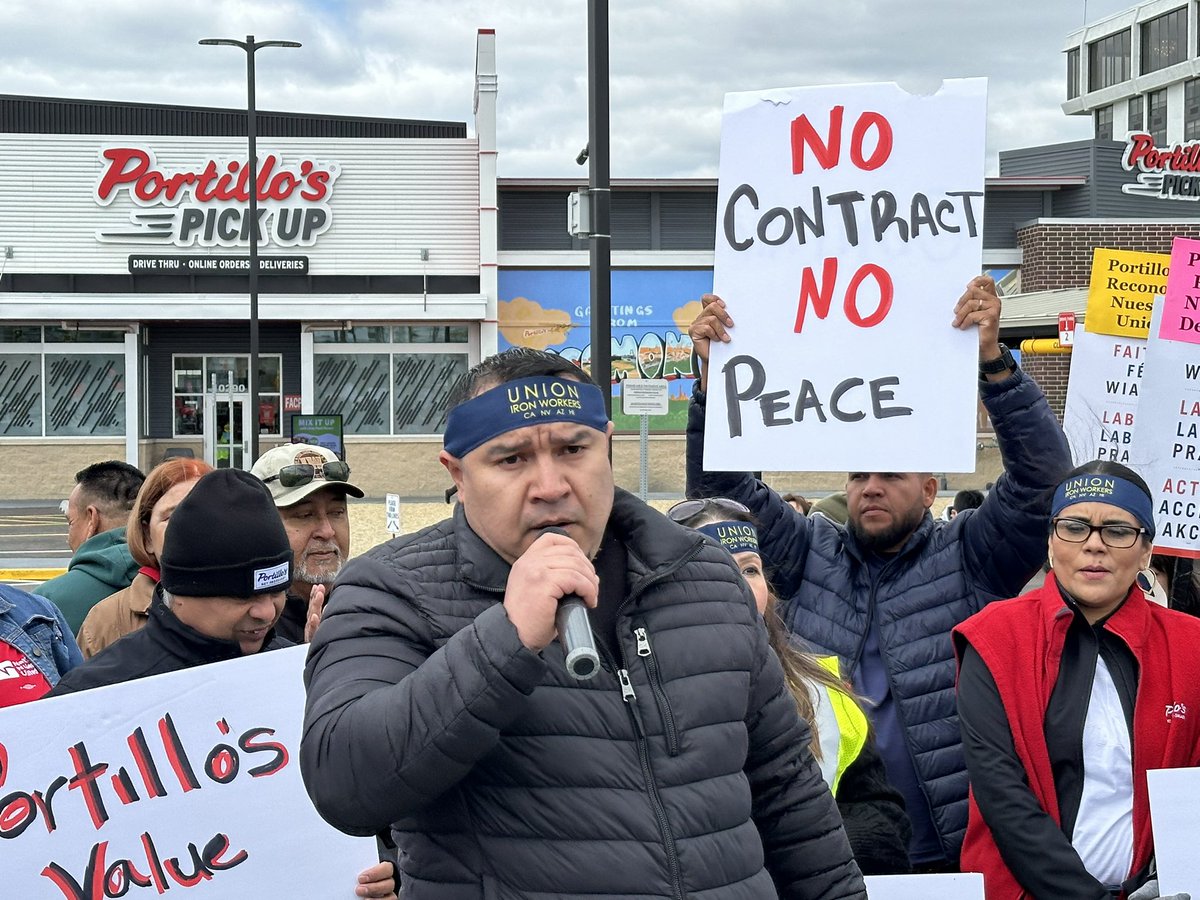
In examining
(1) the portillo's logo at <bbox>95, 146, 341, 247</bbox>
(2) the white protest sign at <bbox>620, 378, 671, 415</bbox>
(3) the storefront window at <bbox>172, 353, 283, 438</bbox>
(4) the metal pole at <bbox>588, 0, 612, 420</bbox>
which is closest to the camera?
(4) the metal pole at <bbox>588, 0, 612, 420</bbox>

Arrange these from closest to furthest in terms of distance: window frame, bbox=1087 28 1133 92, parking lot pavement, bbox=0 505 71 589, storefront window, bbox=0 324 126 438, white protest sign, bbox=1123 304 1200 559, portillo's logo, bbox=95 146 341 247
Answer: white protest sign, bbox=1123 304 1200 559, parking lot pavement, bbox=0 505 71 589, portillo's logo, bbox=95 146 341 247, storefront window, bbox=0 324 126 438, window frame, bbox=1087 28 1133 92

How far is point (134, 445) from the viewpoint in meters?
30.5

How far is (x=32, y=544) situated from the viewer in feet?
73.3

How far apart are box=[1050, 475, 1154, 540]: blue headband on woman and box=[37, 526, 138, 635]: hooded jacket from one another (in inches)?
126

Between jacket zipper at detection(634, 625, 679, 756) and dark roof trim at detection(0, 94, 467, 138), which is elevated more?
dark roof trim at detection(0, 94, 467, 138)

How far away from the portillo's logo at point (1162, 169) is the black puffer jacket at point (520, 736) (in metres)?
33.2

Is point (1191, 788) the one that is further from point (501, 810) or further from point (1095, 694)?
point (501, 810)

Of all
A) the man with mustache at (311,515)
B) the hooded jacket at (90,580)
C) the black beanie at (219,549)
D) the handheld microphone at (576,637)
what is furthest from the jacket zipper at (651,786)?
the hooded jacket at (90,580)

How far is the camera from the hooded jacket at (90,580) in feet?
15.8

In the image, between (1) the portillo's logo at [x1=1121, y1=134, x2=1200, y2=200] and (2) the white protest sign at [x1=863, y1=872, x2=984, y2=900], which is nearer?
(2) the white protest sign at [x1=863, y1=872, x2=984, y2=900]

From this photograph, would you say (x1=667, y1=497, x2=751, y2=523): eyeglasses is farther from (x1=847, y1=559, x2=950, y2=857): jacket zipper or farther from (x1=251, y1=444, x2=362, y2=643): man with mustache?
(x1=251, y1=444, x2=362, y2=643): man with mustache

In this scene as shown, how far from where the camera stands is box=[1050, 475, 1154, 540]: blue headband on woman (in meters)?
3.62

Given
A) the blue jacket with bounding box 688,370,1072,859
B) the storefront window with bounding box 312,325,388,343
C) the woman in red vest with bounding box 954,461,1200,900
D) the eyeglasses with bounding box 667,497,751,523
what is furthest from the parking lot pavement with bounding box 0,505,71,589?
the woman in red vest with bounding box 954,461,1200,900

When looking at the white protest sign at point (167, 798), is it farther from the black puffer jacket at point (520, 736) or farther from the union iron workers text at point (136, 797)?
the black puffer jacket at point (520, 736)
